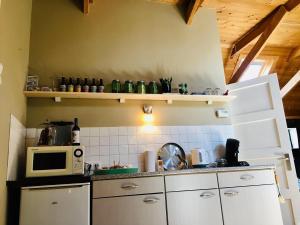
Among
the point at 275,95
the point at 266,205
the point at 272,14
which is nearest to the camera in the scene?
the point at 266,205

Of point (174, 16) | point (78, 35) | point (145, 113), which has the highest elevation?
point (174, 16)

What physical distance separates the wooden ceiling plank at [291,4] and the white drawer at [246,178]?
247 cm

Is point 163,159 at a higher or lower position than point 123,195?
higher

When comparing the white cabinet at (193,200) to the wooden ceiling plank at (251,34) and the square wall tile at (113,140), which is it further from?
the wooden ceiling plank at (251,34)

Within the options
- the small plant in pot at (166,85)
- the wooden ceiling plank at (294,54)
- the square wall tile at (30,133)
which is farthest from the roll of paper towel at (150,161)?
the wooden ceiling plank at (294,54)

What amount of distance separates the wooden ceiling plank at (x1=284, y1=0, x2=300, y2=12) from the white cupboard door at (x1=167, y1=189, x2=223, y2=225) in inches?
116

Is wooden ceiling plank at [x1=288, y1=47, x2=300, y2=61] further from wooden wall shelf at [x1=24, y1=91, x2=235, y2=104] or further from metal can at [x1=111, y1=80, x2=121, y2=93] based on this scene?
metal can at [x1=111, y1=80, x2=121, y2=93]

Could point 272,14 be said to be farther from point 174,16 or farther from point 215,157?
point 215,157

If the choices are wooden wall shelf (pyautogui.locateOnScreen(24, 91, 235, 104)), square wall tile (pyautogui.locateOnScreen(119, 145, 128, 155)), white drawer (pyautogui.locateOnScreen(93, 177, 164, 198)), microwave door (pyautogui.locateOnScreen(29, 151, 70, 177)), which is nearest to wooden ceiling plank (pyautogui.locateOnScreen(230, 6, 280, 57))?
wooden wall shelf (pyautogui.locateOnScreen(24, 91, 235, 104))

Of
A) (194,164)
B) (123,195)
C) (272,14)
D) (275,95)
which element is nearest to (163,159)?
(194,164)

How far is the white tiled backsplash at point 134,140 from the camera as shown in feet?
9.40

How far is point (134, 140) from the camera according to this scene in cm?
302

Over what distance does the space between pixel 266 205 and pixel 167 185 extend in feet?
3.38

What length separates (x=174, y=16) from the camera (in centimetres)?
361
